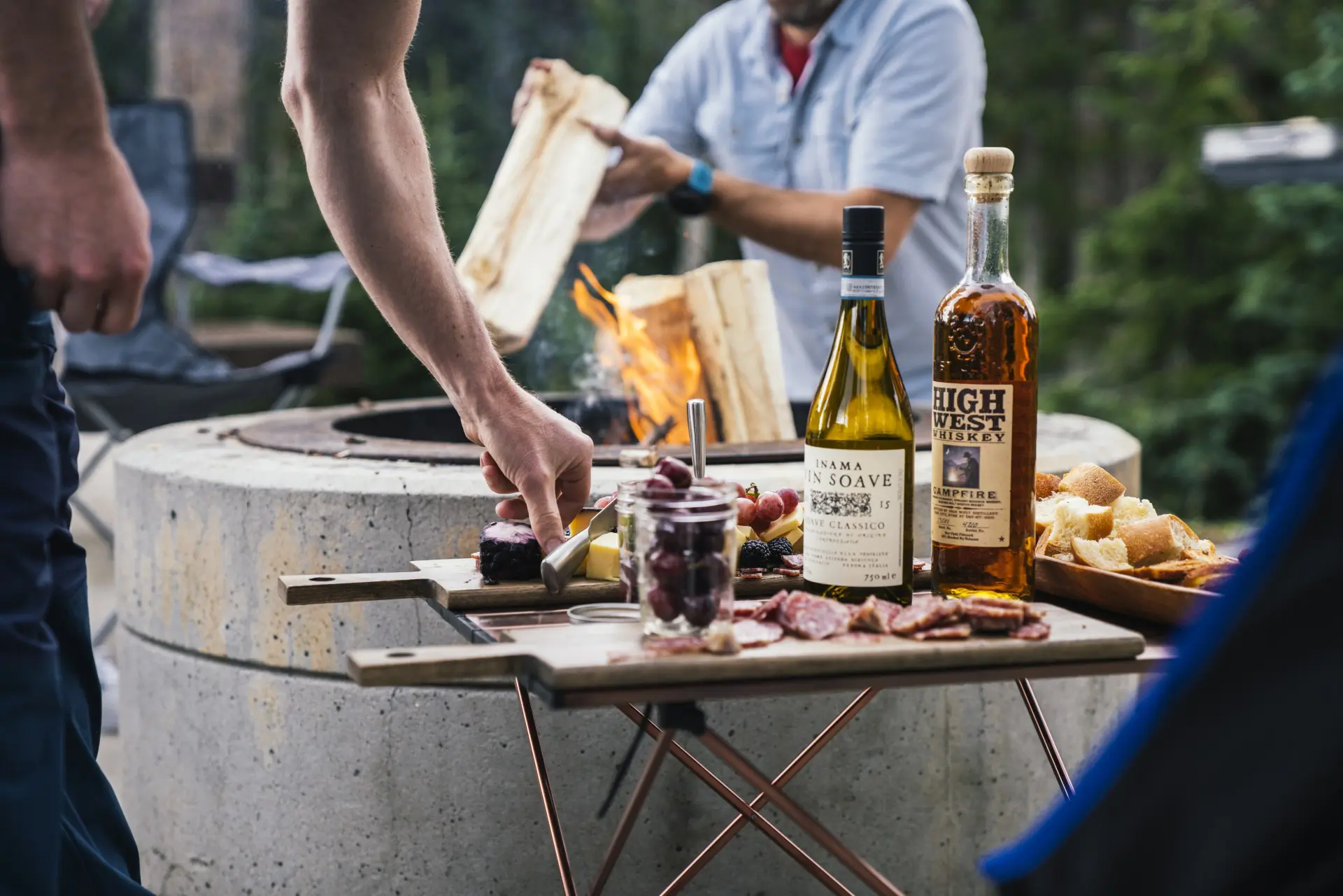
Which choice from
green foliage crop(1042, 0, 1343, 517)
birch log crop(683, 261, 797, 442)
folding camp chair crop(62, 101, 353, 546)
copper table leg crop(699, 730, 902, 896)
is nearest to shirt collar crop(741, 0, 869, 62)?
birch log crop(683, 261, 797, 442)

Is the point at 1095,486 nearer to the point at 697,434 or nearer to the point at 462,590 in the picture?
the point at 697,434

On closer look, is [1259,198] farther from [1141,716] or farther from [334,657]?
[1141,716]

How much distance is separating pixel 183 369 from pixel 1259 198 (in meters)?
4.49

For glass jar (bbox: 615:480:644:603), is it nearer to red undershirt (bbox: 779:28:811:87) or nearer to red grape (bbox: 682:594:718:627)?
red grape (bbox: 682:594:718:627)

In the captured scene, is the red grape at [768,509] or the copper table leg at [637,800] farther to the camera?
the red grape at [768,509]

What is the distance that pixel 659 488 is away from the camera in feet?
4.54

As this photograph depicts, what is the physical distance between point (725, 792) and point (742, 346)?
1419 mm

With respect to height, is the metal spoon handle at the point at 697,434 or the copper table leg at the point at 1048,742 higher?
the metal spoon handle at the point at 697,434

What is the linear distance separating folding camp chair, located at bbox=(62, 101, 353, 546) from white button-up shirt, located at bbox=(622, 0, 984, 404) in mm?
1536

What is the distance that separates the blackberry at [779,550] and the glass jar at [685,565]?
0.31 m

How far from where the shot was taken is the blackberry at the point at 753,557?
1.65 m

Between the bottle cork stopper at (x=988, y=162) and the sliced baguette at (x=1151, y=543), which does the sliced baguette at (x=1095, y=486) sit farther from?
the bottle cork stopper at (x=988, y=162)

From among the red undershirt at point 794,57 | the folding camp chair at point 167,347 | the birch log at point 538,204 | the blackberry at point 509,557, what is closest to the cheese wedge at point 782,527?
the blackberry at point 509,557

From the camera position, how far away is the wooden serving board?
1.42 meters
